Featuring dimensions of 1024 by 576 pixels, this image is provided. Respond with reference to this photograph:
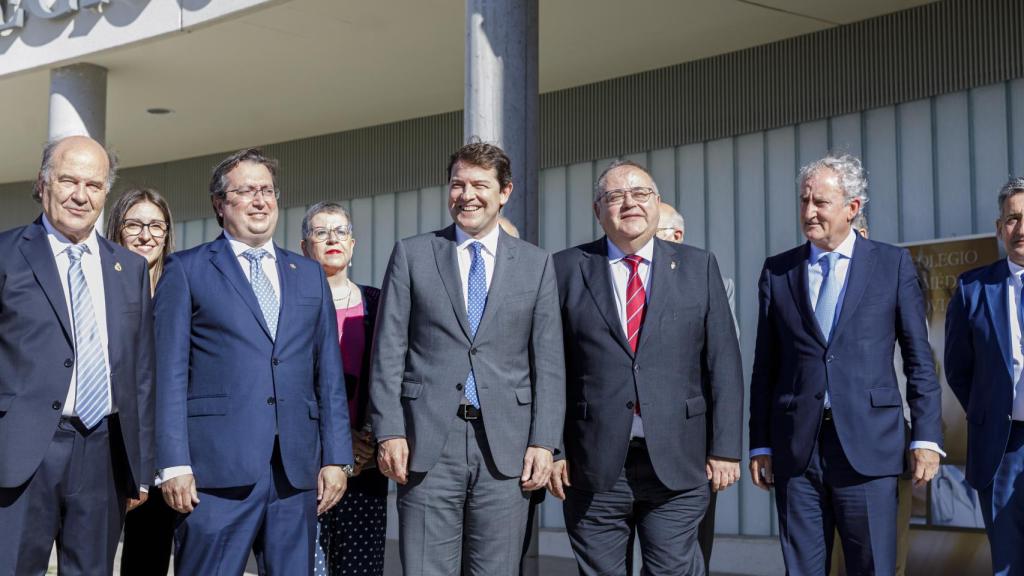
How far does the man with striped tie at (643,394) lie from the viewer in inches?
167

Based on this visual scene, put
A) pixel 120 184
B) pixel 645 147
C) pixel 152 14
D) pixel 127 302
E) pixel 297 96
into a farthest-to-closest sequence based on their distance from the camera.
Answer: pixel 120 184 → pixel 297 96 → pixel 645 147 → pixel 152 14 → pixel 127 302

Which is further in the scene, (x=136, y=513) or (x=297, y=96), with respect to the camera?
(x=297, y=96)

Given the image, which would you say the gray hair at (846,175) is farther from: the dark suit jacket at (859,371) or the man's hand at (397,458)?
the man's hand at (397,458)

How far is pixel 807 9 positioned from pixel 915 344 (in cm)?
400

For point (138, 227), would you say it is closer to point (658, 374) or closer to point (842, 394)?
point (658, 374)

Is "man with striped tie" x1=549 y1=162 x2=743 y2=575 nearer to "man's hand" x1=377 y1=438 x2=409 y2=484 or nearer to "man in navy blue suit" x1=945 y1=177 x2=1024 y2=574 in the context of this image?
"man's hand" x1=377 y1=438 x2=409 y2=484

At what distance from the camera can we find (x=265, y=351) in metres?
4.03

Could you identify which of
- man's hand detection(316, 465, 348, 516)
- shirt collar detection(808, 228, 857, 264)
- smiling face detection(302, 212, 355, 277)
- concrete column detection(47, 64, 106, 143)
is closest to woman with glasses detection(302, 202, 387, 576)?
smiling face detection(302, 212, 355, 277)

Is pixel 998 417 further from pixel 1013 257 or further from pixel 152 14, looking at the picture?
pixel 152 14

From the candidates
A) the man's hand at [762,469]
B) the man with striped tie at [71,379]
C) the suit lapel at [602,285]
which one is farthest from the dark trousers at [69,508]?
the man's hand at [762,469]

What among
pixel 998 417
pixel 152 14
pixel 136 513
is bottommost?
pixel 136 513

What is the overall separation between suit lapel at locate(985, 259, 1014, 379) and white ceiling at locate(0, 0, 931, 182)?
3.50 m

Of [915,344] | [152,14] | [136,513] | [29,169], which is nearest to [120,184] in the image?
[29,169]

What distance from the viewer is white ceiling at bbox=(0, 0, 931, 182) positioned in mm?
8031
